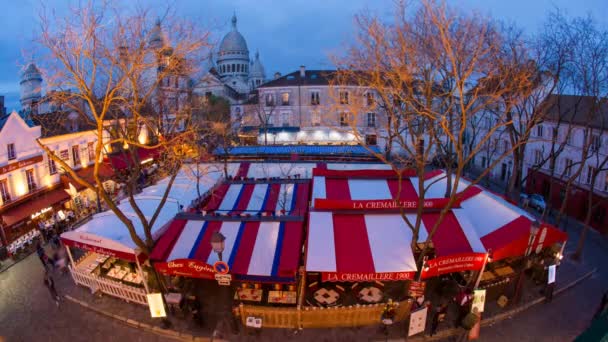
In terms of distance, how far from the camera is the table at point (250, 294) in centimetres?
1125

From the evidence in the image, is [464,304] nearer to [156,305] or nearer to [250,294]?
[250,294]

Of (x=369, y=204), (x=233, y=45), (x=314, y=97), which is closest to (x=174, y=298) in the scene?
(x=369, y=204)

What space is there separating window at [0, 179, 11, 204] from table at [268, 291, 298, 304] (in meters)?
15.9

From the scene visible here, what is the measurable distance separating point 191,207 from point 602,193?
74.3 feet

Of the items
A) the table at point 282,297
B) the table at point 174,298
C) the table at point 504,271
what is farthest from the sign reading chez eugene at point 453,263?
the table at point 174,298

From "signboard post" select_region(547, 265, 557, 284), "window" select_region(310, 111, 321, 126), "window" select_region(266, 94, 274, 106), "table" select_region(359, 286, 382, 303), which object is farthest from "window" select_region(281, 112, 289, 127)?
"signboard post" select_region(547, 265, 557, 284)

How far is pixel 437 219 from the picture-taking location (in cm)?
1134

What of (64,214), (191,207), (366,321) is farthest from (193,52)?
(64,214)

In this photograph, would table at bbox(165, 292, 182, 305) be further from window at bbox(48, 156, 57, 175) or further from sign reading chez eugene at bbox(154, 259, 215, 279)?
window at bbox(48, 156, 57, 175)

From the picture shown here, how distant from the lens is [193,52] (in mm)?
10500

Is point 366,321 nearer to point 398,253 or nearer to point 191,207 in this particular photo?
point 398,253

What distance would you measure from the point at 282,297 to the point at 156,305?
3962 millimetres

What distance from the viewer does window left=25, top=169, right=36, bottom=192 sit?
18.8 m

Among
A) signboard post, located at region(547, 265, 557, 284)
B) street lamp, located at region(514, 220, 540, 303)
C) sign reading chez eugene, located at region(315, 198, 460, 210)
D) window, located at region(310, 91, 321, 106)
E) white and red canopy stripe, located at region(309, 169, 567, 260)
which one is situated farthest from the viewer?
window, located at region(310, 91, 321, 106)
